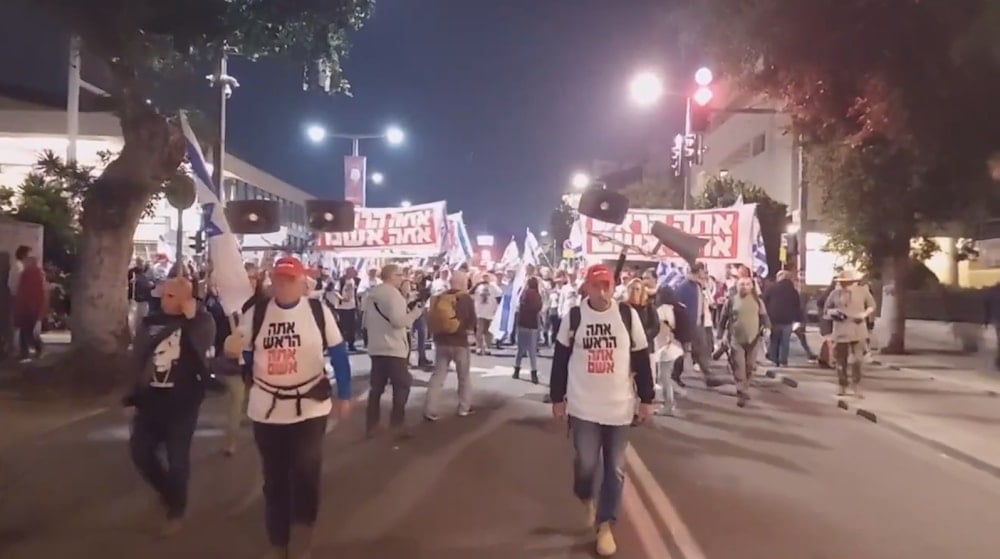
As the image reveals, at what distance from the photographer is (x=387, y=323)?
10.9 meters

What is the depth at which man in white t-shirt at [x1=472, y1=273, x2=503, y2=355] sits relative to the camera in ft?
73.9

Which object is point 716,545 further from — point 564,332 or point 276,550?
point 276,550

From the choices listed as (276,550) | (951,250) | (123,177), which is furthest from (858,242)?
(276,550)

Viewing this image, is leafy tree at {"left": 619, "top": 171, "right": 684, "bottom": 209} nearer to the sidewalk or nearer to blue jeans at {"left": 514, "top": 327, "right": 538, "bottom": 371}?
the sidewalk

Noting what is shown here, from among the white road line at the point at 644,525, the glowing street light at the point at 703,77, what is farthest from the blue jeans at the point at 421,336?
the white road line at the point at 644,525

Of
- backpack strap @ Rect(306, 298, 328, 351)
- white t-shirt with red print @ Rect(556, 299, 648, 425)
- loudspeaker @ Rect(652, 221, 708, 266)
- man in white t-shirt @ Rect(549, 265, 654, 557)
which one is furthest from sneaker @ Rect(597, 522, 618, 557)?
loudspeaker @ Rect(652, 221, 708, 266)

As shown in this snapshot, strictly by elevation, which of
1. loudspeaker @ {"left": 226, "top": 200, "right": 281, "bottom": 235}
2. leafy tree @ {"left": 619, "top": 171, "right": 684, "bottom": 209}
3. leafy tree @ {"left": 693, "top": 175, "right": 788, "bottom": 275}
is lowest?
loudspeaker @ {"left": 226, "top": 200, "right": 281, "bottom": 235}

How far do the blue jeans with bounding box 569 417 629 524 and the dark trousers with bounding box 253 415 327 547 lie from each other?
5.57ft

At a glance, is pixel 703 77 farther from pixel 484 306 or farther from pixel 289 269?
pixel 289 269

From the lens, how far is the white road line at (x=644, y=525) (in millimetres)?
6945

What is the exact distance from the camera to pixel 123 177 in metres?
13.6

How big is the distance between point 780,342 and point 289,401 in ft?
50.4

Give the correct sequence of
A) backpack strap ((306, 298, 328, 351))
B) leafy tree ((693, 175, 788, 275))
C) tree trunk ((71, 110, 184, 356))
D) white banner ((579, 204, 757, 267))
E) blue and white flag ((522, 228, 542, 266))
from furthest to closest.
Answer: leafy tree ((693, 175, 788, 275)) < blue and white flag ((522, 228, 542, 266)) < white banner ((579, 204, 757, 267)) < tree trunk ((71, 110, 184, 356)) < backpack strap ((306, 298, 328, 351))

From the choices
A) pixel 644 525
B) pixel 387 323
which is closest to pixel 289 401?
pixel 644 525
